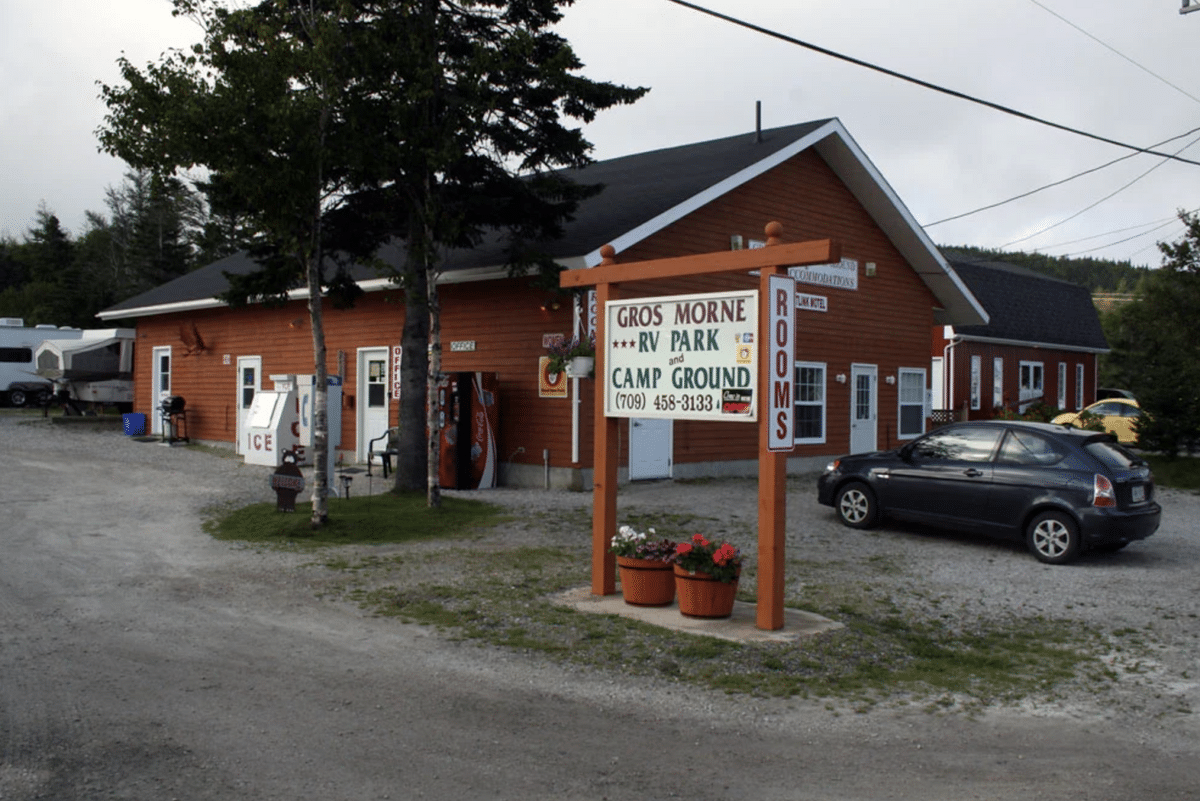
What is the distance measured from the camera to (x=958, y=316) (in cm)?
2411

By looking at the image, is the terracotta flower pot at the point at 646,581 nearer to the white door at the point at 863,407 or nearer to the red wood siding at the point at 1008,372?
the white door at the point at 863,407

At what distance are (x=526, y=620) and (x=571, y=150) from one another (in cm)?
851

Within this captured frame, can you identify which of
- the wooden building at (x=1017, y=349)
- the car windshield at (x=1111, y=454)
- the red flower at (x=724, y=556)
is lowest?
the red flower at (x=724, y=556)

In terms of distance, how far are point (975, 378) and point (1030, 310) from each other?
5.14 meters

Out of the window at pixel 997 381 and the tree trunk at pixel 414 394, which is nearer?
the tree trunk at pixel 414 394

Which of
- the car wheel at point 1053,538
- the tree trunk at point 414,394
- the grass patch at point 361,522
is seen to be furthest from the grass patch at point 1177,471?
the tree trunk at point 414,394

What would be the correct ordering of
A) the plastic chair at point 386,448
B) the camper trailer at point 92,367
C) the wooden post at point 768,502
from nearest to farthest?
the wooden post at point 768,502, the plastic chair at point 386,448, the camper trailer at point 92,367

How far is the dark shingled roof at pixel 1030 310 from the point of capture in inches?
1258

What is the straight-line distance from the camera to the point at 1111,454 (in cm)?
1108

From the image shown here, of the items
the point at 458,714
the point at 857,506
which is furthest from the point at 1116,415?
the point at 458,714

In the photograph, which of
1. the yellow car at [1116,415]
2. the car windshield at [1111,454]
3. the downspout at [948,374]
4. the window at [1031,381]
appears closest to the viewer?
the car windshield at [1111,454]

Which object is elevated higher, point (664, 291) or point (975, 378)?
point (664, 291)

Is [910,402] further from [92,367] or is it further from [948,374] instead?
[92,367]

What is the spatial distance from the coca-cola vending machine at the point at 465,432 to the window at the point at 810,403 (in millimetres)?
6462
